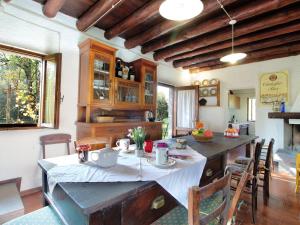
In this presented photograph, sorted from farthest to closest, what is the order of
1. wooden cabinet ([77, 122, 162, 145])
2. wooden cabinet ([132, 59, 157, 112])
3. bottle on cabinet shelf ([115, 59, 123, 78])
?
wooden cabinet ([132, 59, 157, 112]), bottle on cabinet shelf ([115, 59, 123, 78]), wooden cabinet ([77, 122, 162, 145])

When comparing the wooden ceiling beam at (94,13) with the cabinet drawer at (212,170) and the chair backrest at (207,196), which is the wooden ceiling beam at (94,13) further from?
the chair backrest at (207,196)

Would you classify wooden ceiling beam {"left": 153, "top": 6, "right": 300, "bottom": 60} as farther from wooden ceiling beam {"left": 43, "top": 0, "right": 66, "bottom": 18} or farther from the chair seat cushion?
the chair seat cushion

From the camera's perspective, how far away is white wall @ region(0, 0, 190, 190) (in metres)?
2.25

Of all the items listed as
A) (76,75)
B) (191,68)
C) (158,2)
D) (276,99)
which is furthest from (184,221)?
(191,68)

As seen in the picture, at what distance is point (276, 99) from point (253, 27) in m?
2.38

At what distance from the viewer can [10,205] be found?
1.65 m

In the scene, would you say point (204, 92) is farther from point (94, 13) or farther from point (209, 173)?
point (209, 173)

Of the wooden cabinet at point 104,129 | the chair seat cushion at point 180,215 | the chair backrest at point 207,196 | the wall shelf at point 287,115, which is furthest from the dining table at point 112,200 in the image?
the wall shelf at point 287,115

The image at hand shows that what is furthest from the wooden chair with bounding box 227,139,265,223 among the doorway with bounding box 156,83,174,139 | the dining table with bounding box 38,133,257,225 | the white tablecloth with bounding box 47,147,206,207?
the doorway with bounding box 156,83,174,139

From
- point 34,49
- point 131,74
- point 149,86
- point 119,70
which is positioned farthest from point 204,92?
point 34,49

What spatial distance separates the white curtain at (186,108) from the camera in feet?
16.3

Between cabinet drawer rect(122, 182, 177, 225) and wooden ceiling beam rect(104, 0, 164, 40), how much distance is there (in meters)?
2.18

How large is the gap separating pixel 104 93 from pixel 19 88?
3.84ft

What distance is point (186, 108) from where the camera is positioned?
509 centimetres
